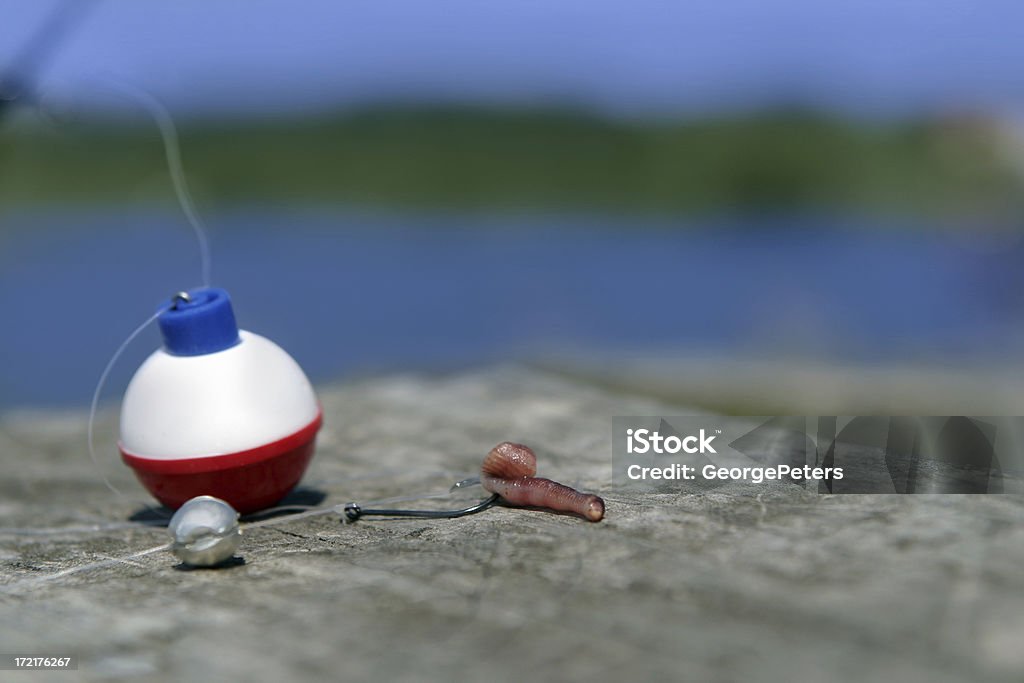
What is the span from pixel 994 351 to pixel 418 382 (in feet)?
41.2

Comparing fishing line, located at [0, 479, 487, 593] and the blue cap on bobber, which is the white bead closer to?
fishing line, located at [0, 479, 487, 593]

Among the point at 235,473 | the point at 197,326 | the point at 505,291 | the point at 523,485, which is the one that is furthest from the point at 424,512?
the point at 505,291

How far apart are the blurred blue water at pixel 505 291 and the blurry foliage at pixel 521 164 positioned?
5.18m

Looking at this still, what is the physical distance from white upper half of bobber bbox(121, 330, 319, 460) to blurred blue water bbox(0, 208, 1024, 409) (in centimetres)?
622

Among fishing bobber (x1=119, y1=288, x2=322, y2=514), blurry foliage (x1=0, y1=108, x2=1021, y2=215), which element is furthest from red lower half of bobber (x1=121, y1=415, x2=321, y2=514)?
blurry foliage (x1=0, y1=108, x2=1021, y2=215)

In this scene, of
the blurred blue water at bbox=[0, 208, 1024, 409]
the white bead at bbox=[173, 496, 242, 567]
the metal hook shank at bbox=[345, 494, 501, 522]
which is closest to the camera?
the white bead at bbox=[173, 496, 242, 567]

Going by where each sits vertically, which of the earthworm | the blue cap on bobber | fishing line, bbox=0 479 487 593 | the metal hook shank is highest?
the blue cap on bobber

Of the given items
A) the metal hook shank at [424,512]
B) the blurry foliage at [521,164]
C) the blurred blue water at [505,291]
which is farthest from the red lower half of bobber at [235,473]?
the blurry foliage at [521,164]

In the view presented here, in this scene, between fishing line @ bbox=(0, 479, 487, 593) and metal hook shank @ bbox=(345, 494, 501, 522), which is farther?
metal hook shank @ bbox=(345, 494, 501, 522)

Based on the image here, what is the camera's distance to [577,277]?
21.2m

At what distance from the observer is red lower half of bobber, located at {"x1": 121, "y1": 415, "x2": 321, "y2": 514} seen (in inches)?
104

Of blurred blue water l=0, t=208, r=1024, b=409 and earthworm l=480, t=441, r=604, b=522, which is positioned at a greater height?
blurred blue water l=0, t=208, r=1024, b=409

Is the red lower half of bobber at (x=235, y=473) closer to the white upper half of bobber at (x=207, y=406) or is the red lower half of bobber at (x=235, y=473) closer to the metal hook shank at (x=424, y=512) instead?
the white upper half of bobber at (x=207, y=406)

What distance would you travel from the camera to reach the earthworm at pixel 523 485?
2441 mm
